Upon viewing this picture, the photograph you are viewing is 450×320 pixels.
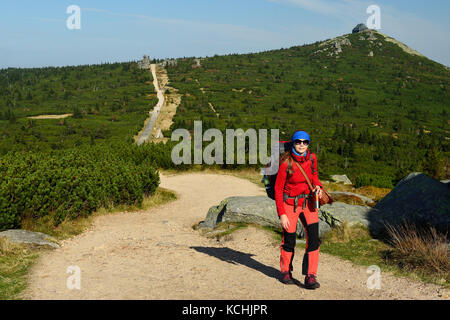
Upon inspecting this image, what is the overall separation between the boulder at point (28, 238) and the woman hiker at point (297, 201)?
500 centimetres

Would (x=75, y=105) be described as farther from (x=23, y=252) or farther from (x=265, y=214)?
(x=23, y=252)

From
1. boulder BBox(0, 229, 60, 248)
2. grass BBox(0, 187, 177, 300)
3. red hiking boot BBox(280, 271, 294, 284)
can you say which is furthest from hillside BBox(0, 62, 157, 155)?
red hiking boot BBox(280, 271, 294, 284)

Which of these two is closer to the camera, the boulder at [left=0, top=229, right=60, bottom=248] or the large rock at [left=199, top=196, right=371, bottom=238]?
the boulder at [left=0, top=229, right=60, bottom=248]

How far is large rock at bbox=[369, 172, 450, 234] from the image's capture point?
7.85 metres

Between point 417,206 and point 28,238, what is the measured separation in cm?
848

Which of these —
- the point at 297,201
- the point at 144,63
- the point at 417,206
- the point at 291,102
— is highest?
the point at 144,63

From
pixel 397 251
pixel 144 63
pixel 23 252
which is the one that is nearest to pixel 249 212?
pixel 397 251

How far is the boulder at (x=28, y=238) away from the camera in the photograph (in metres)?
7.17

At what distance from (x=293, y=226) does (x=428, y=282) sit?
7.59 feet

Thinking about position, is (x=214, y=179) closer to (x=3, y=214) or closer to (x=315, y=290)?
(x=3, y=214)

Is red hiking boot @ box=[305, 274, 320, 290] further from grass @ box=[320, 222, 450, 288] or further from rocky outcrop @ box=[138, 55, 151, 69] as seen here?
rocky outcrop @ box=[138, 55, 151, 69]

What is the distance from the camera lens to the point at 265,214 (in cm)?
930

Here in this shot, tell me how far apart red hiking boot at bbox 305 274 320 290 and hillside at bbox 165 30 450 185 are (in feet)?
83.1

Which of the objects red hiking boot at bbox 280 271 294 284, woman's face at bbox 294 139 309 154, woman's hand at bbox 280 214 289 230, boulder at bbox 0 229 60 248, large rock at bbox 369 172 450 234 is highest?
woman's face at bbox 294 139 309 154
